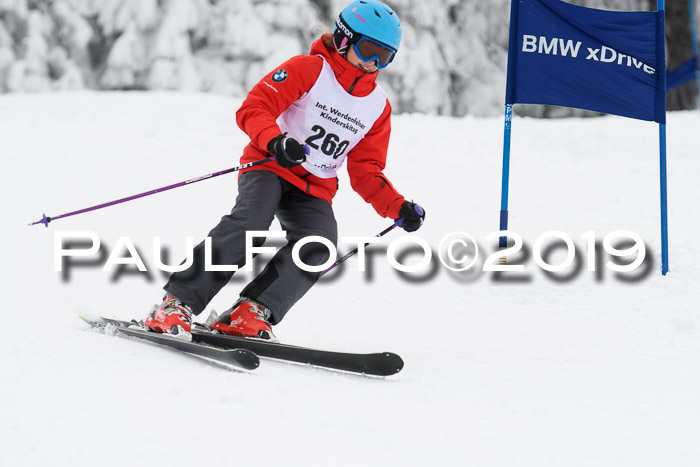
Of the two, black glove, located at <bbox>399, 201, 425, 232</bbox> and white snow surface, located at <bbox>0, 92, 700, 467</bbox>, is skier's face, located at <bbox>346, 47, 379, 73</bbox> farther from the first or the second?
white snow surface, located at <bbox>0, 92, 700, 467</bbox>

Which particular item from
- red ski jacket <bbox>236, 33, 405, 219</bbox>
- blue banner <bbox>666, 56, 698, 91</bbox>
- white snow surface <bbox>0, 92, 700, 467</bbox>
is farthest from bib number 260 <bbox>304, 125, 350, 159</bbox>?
blue banner <bbox>666, 56, 698, 91</bbox>

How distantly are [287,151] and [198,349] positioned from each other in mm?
873

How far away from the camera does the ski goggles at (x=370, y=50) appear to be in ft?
11.1

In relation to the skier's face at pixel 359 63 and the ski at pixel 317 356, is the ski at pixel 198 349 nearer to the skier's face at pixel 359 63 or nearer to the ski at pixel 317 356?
the ski at pixel 317 356

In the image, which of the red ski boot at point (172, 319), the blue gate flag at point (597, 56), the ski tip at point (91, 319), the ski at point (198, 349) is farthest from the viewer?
the blue gate flag at point (597, 56)

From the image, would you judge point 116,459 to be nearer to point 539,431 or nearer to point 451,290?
point 539,431

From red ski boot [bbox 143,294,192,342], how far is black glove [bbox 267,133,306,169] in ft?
2.44

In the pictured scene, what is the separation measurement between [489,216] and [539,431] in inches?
158

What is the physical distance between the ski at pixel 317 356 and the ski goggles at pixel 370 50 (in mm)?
1353

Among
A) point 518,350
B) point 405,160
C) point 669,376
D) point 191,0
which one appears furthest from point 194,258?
point 191,0

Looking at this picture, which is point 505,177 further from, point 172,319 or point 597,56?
point 172,319

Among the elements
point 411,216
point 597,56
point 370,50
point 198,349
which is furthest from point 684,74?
point 198,349

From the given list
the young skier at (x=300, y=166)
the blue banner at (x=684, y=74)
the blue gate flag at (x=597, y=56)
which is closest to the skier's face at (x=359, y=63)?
the young skier at (x=300, y=166)

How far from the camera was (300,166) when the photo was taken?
3.58m
